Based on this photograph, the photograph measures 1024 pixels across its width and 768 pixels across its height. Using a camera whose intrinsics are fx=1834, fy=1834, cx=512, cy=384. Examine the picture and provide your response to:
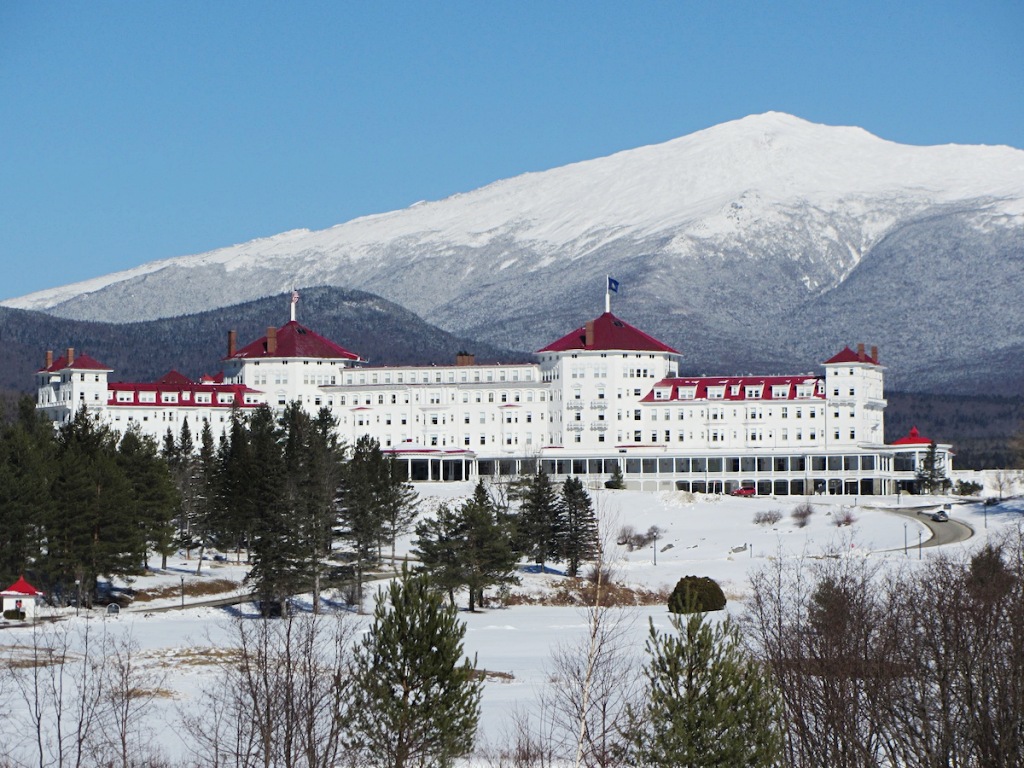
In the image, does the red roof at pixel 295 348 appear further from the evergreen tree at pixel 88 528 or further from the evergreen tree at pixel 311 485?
the evergreen tree at pixel 88 528

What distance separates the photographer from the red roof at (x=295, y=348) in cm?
16512

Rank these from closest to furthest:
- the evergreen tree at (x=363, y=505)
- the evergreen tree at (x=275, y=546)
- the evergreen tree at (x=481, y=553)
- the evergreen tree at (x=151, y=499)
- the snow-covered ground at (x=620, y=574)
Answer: the snow-covered ground at (x=620, y=574), the evergreen tree at (x=275, y=546), the evergreen tree at (x=481, y=553), the evergreen tree at (x=151, y=499), the evergreen tree at (x=363, y=505)

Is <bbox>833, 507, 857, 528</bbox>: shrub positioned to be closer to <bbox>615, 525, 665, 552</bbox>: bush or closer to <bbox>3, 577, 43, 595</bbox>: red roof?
<bbox>615, 525, 665, 552</bbox>: bush

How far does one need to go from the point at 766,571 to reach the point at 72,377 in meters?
82.7

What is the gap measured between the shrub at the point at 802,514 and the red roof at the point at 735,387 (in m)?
28.3

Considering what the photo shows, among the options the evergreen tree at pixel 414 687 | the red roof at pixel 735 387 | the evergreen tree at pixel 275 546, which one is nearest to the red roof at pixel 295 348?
the red roof at pixel 735 387

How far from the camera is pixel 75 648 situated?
63.1 meters

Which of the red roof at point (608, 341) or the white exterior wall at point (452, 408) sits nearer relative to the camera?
the red roof at point (608, 341)

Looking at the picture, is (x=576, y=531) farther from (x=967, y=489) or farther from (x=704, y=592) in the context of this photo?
(x=967, y=489)

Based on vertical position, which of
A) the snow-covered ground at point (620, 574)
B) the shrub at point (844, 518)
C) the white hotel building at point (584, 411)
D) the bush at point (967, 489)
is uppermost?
the white hotel building at point (584, 411)

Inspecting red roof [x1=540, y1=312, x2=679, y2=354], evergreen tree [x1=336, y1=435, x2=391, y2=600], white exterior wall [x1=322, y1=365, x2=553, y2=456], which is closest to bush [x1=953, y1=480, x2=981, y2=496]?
red roof [x1=540, y1=312, x2=679, y2=354]

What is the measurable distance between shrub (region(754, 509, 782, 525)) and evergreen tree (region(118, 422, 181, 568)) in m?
42.0

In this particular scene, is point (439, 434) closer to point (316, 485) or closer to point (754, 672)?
point (316, 485)

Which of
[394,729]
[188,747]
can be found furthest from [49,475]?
[394,729]
